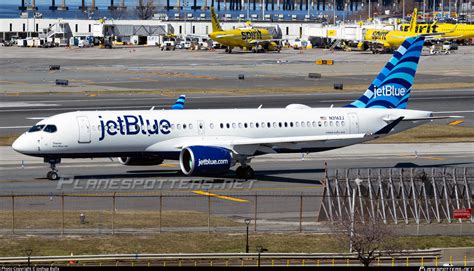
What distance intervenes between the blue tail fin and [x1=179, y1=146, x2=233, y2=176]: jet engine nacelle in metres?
12.9

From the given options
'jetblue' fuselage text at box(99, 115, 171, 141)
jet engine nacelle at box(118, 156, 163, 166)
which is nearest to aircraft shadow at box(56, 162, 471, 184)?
jet engine nacelle at box(118, 156, 163, 166)

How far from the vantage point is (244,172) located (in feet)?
207

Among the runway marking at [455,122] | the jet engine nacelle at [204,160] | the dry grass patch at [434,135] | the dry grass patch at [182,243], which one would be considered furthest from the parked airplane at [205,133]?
the runway marking at [455,122]

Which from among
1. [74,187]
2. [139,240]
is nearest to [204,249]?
[139,240]

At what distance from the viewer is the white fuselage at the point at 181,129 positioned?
6028 cm

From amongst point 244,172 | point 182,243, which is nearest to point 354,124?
point 244,172

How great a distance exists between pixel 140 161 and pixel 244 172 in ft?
20.9

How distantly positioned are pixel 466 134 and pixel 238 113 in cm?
2823

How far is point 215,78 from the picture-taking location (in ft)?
486

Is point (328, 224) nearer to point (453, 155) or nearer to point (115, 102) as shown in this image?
point (453, 155)

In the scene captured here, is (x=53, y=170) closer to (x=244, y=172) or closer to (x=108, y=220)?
(x=244, y=172)

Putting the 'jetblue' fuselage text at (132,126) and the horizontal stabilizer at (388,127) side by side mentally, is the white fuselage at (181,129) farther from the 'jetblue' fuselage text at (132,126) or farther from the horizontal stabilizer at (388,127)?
the horizontal stabilizer at (388,127)

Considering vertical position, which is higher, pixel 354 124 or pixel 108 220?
pixel 354 124

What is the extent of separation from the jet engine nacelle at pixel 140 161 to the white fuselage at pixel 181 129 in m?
1.22
